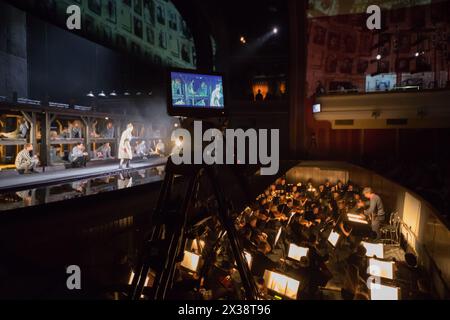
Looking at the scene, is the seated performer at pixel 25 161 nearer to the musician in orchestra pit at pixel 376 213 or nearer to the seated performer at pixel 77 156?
the seated performer at pixel 77 156

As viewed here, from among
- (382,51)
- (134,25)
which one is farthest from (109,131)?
(382,51)

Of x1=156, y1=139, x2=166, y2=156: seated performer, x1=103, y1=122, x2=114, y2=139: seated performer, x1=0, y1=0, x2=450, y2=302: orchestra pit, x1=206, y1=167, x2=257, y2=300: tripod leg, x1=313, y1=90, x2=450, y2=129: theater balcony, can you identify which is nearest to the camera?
x1=206, y1=167, x2=257, y2=300: tripod leg

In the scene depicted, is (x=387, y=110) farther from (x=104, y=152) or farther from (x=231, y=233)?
(x=231, y=233)

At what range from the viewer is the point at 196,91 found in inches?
93.5

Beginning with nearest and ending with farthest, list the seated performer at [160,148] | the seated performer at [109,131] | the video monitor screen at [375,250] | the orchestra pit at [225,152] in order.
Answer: the orchestra pit at [225,152] < the video monitor screen at [375,250] < the seated performer at [109,131] < the seated performer at [160,148]

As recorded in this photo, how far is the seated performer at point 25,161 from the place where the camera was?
9.19 meters

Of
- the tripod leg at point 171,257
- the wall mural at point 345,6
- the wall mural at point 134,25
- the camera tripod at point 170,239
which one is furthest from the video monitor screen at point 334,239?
the wall mural at point 345,6

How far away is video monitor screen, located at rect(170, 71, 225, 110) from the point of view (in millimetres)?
2299

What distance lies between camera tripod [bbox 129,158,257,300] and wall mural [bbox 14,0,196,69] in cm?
638

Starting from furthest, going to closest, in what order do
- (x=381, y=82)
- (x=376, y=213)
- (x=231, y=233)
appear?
1. (x=381, y=82)
2. (x=376, y=213)
3. (x=231, y=233)

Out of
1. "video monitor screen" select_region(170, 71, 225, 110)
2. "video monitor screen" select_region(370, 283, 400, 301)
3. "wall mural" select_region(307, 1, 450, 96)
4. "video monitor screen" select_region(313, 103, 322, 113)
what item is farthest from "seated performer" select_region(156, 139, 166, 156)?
"video monitor screen" select_region(170, 71, 225, 110)

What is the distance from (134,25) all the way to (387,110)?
12.3 m

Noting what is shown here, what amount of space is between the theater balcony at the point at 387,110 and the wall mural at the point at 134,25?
792 centimetres

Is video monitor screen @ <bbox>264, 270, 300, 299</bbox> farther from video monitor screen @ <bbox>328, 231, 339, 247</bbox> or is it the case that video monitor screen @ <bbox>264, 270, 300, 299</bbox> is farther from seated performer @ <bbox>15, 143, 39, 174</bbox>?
Result: seated performer @ <bbox>15, 143, 39, 174</bbox>
